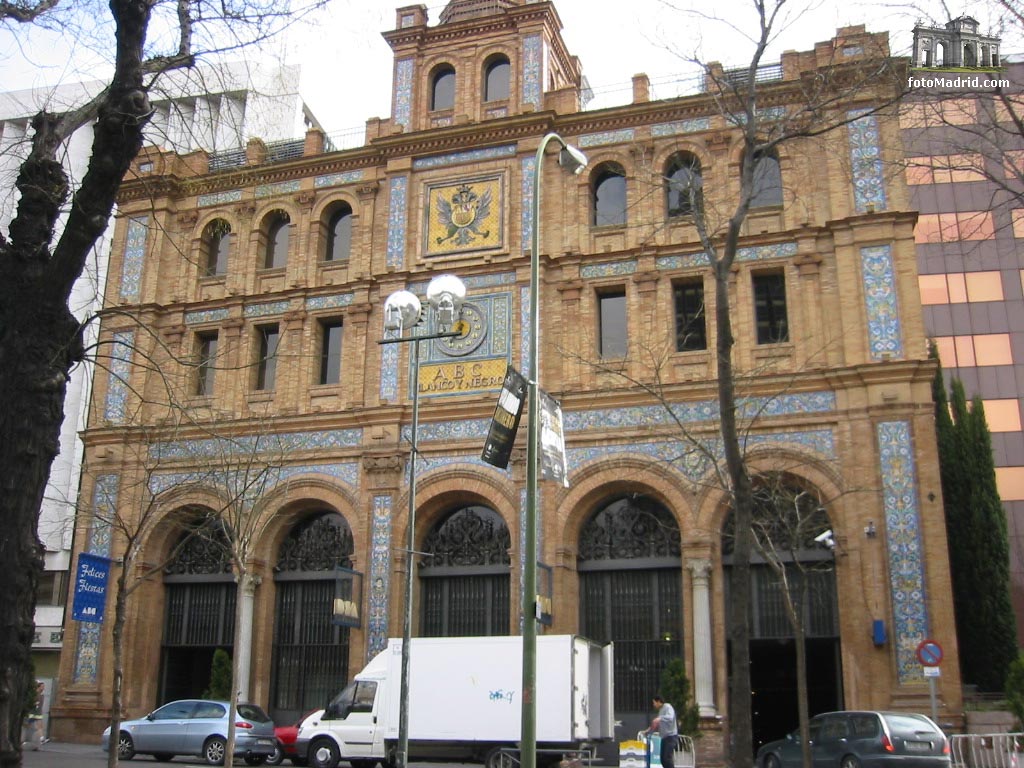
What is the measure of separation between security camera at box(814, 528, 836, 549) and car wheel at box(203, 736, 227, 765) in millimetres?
14176

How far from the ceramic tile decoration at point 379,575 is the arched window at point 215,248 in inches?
407

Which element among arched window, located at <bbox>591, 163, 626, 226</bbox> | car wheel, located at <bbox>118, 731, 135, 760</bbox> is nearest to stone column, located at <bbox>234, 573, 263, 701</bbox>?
car wheel, located at <bbox>118, 731, 135, 760</bbox>

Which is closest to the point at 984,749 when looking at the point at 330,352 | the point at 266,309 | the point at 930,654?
the point at 930,654

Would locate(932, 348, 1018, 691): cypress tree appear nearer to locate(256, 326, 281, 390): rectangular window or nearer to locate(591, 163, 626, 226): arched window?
locate(591, 163, 626, 226): arched window

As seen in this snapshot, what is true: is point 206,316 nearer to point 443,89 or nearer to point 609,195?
point 443,89

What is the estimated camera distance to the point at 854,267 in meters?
26.7

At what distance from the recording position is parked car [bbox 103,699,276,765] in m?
24.6

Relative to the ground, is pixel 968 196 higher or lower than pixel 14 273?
higher

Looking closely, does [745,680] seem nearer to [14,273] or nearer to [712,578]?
[14,273]

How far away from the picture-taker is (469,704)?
21.3 meters

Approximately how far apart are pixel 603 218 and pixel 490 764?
15.4 m

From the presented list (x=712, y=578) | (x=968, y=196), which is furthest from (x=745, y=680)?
(x=968, y=196)

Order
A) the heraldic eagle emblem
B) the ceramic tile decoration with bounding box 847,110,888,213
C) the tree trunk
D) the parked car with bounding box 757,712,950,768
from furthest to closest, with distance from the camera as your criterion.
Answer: the heraldic eagle emblem, the ceramic tile decoration with bounding box 847,110,888,213, the parked car with bounding box 757,712,950,768, the tree trunk

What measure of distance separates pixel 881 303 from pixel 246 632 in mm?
18475
